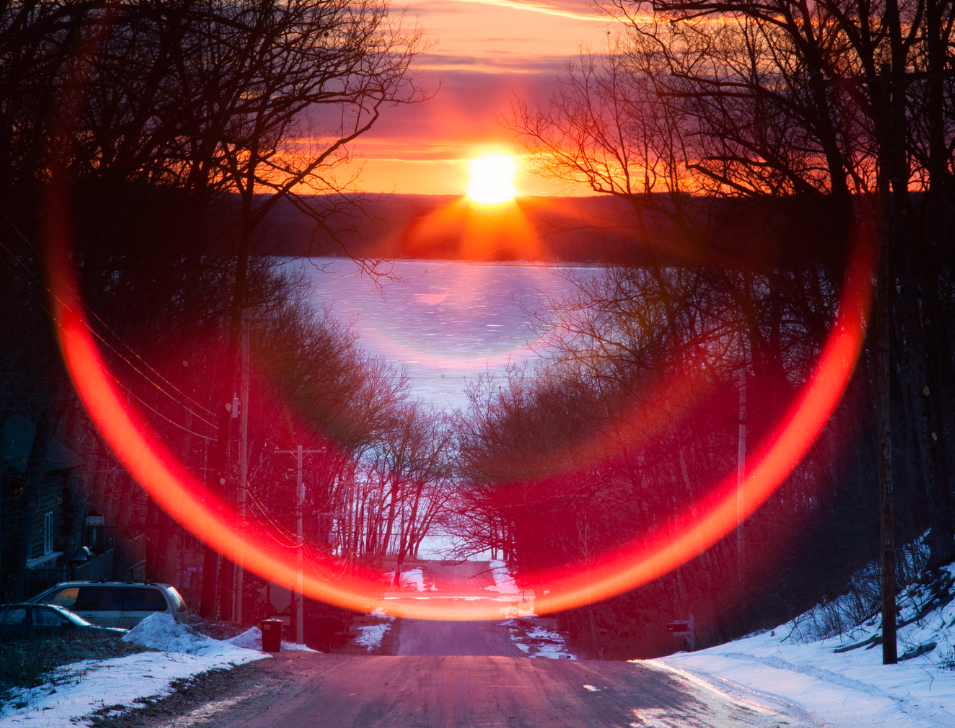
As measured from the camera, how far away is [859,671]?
12984 mm

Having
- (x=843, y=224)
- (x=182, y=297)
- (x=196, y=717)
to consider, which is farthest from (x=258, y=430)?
(x=196, y=717)

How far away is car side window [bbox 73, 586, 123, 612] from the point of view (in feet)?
68.3

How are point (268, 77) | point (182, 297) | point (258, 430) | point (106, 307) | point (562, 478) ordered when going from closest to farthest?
point (268, 77) < point (106, 307) < point (182, 297) < point (258, 430) < point (562, 478)

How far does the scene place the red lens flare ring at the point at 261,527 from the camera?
1942cm

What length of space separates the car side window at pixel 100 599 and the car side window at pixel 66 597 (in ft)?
0.68

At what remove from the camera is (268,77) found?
16.3 meters

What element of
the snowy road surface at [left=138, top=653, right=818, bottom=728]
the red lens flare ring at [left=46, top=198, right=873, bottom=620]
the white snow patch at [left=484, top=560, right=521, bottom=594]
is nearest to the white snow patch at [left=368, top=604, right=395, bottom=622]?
the red lens flare ring at [left=46, top=198, right=873, bottom=620]

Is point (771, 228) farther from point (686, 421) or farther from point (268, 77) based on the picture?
point (268, 77)

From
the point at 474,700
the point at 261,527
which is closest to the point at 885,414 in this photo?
the point at 474,700

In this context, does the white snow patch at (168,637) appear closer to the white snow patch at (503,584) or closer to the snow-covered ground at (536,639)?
the snow-covered ground at (536,639)

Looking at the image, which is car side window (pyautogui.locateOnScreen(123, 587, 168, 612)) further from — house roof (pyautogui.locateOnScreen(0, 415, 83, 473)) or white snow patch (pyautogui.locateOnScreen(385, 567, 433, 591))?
white snow patch (pyautogui.locateOnScreen(385, 567, 433, 591))

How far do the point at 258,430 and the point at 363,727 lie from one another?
99.6ft

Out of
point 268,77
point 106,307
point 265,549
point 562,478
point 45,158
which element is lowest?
point 265,549

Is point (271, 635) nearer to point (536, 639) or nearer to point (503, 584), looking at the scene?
point (536, 639)
